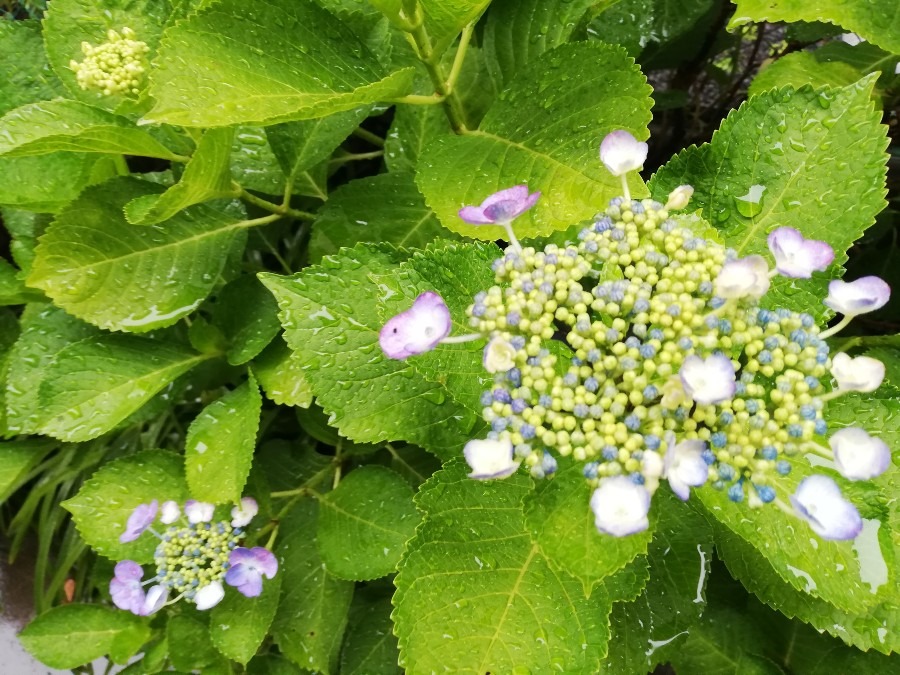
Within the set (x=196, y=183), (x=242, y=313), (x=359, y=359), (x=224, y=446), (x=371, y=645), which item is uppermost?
(x=196, y=183)

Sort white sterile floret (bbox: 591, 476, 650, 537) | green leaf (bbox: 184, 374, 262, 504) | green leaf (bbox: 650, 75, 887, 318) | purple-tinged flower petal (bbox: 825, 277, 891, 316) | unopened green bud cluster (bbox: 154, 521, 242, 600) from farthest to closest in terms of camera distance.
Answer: unopened green bud cluster (bbox: 154, 521, 242, 600) → green leaf (bbox: 184, 374, 262, 504) → green leaf (bbox: 650, 75, 887, 318) → purple-tinged flower petal (bbox: 825, 277, 891, 316) → white sterile floret (bbox: 591, 476, 650, 537)

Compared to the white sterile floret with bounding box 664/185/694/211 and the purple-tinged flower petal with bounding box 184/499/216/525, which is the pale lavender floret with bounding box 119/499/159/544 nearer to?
the purple-tinged flower petal with bounding box 184/499/216/525

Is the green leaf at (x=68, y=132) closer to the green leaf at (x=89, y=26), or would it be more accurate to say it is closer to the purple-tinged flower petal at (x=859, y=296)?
the green leaf at (x=89, y=26)

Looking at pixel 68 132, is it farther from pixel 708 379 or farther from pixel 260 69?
pixel 708 379

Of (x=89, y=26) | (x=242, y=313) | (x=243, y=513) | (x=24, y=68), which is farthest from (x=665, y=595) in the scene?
(x=24, y=68)

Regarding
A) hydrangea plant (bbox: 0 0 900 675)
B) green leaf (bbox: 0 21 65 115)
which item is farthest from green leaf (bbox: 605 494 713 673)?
green leaf (bbox: 0 21 65 115)

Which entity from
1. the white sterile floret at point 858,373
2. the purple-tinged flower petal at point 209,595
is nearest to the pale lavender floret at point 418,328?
the white sterile floret at point 858,373
